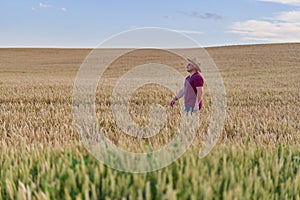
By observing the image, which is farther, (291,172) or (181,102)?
(181,102)

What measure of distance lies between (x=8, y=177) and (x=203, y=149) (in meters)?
1.71

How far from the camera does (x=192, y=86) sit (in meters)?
7.49

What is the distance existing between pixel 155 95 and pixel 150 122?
242 inches

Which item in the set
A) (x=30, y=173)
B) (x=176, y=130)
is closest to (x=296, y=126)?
(x=176, y=130)

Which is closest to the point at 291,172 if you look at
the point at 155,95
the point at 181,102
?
the point at 181,102

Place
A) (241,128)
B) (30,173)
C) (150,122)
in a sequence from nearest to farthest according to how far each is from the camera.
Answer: (30,173), (241,128), (150,122)

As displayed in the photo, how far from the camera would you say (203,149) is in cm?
349

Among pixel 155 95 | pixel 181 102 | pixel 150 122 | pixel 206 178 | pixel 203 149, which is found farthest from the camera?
pixel 155 95

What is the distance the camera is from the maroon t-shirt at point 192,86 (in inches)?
289

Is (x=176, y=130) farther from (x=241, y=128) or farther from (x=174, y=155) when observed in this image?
(x=174, y=155)

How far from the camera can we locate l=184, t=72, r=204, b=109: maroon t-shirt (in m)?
7.33

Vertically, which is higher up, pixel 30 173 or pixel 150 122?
pixel 30 173

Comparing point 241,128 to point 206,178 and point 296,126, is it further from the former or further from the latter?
point 206,178

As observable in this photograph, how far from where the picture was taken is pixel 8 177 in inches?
106
